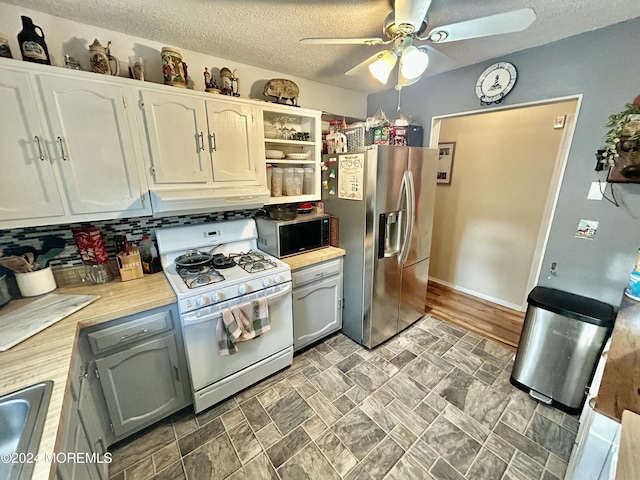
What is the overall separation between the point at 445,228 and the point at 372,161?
6.96 feet

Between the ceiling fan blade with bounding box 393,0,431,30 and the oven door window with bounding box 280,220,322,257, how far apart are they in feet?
4.75

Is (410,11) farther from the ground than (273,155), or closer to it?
farther from the ground

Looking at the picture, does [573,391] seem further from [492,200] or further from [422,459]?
[492,200]

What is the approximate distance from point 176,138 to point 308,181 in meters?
1.16

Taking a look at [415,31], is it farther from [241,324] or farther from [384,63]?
[241,324]

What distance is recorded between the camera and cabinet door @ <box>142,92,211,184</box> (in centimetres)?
162

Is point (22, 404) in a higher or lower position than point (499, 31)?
lower

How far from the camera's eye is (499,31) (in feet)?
4.02

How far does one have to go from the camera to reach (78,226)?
1.71 m

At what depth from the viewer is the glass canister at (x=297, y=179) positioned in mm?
2389

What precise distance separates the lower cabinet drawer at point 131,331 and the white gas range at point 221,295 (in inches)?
4.3

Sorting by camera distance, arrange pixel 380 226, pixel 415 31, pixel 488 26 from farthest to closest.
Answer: pixel 380 226 → pixel 415 31 → pixel 488 26

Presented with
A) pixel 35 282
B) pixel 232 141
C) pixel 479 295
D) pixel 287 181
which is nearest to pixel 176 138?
pixel 232 141

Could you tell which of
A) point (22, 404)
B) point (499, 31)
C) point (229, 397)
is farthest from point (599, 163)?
point (22, 404)
